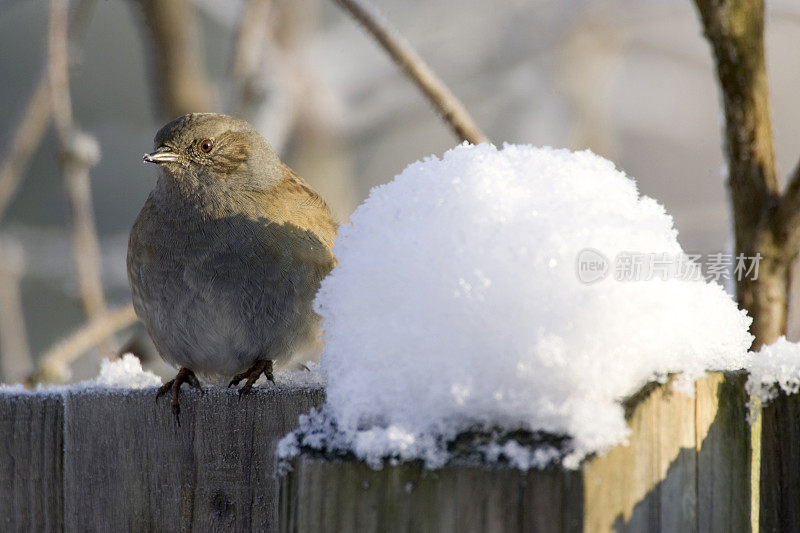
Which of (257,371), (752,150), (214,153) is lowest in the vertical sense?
(257,371)

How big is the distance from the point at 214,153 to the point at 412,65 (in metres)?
0.85


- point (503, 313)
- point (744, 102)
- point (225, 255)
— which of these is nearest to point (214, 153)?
point (225, 255)

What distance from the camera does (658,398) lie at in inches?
46.8

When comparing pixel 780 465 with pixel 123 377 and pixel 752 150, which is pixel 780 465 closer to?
pixel 752 150

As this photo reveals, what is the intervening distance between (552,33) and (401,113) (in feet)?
4.55

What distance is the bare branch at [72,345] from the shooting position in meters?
2.84

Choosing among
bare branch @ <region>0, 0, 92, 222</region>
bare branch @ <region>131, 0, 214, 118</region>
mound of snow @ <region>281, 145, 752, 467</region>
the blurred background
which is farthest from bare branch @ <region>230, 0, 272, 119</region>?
mound of snow @ <region>281, 145, 752, 467</region>

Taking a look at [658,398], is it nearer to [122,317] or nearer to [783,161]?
[122,317]

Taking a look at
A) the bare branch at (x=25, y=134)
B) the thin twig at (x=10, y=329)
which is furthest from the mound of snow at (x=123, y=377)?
the thin twig at (x=10, y=329)

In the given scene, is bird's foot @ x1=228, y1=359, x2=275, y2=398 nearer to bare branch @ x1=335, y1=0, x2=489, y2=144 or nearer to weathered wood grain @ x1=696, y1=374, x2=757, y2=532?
bare branch @ x1=335, y1=0, x2=489, y2=144

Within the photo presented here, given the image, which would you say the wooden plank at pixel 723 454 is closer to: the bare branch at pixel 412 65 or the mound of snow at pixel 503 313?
the mound of snow at pixel 503 313

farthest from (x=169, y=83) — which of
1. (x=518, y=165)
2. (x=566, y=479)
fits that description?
(x=566, y=479)

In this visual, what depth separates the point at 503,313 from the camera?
1156mm

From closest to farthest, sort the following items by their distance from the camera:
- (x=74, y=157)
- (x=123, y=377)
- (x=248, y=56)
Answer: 1. (x=123, y=377)
2. (x=74, y=157)
3. (x=248, y=56)
